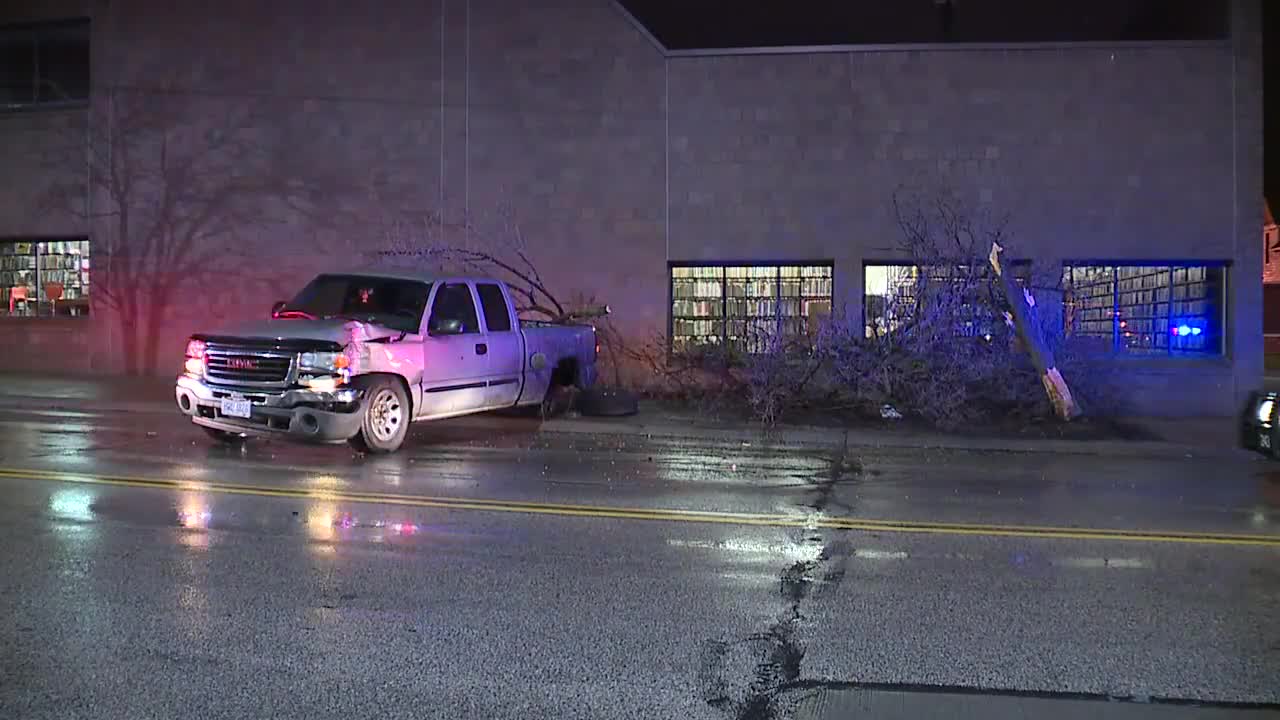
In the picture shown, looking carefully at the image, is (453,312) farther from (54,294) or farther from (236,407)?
(54,294)

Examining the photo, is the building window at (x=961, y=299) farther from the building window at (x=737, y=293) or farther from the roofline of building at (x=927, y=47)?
the roofline of building at (x=927, y=47)

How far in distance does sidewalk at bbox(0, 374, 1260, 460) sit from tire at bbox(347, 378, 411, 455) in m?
2.99

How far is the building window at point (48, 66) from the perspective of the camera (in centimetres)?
2106

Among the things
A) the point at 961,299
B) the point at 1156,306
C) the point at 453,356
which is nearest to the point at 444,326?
the point at 453,356

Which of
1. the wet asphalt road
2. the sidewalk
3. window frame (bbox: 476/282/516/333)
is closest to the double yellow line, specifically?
the wet asphalt road

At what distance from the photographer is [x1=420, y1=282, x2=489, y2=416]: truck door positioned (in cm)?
1154

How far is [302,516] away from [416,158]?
41.3 feet

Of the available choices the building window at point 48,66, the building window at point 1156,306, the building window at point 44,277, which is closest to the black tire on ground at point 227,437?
the building window at point 44,277

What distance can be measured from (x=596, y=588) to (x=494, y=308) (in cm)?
715

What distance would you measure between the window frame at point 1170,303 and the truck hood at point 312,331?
11771mm

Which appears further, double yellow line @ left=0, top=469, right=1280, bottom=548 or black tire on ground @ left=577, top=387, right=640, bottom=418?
black tire on ground @ left=577, top=387, right=640, bottom=418

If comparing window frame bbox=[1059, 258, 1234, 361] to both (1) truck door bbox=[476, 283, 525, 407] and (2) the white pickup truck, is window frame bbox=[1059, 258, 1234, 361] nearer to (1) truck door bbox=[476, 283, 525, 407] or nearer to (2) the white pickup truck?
(1) truck door bbox=[476, 283, 525, 407]

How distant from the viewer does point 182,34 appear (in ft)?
66.2

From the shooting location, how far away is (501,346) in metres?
12.7
